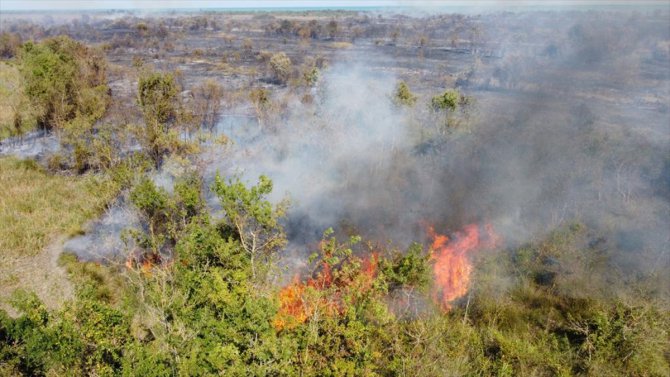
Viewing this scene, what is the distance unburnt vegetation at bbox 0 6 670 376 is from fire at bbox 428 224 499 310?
0.15 m

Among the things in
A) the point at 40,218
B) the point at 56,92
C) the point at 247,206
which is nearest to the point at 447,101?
the point at 247,206

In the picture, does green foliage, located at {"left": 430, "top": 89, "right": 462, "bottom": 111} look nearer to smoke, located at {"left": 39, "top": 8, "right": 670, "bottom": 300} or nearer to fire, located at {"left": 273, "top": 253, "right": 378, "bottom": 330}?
smoke, located at {"left": 39, "top": 8, "right": 670, "bottom": 300}

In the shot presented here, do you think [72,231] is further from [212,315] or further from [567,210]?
[567,210]

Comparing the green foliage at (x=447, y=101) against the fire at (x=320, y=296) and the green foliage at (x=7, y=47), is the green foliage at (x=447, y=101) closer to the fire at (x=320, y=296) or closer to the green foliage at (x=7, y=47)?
the fire at (x=320, y=296)

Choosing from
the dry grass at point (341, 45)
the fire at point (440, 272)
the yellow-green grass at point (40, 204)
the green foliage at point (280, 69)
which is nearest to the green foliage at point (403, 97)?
the fire at point (440, 272)

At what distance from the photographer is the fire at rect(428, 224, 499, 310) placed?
24.8m

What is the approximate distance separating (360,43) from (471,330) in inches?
4439

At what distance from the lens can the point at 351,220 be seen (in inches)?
1156

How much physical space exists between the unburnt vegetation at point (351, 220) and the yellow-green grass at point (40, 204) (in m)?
0.22

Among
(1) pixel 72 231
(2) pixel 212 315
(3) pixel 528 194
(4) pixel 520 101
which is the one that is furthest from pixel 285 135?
(4) pixel 520 101

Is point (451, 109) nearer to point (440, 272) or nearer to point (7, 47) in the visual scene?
point (440, 272)

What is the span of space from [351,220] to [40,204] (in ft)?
77.4

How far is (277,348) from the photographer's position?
12.5 metres

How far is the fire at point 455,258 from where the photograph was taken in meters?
24.8
